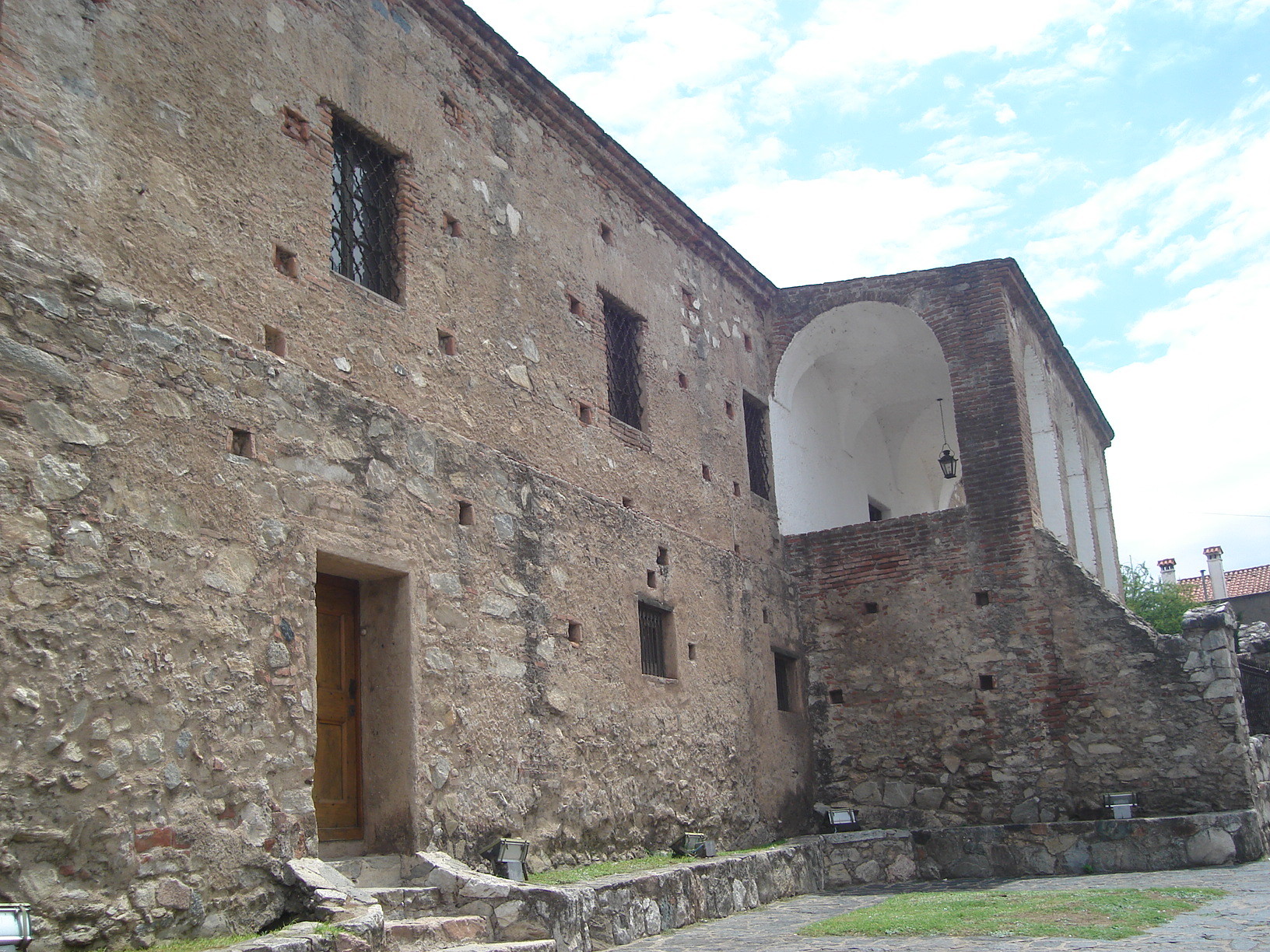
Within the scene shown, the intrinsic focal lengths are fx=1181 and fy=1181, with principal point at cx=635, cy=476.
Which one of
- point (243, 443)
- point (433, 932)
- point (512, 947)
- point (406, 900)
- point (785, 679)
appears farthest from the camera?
point (785, 679)

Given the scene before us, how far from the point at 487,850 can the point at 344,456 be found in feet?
8.13

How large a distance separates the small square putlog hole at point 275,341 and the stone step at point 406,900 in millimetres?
2860

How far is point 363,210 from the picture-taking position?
750cm

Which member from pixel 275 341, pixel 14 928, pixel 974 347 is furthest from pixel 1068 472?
pixel 14 928

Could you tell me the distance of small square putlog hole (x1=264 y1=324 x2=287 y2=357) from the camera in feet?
21.0

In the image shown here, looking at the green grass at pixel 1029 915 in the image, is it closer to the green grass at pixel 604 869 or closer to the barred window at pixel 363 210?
the green grass at pixel 604 869

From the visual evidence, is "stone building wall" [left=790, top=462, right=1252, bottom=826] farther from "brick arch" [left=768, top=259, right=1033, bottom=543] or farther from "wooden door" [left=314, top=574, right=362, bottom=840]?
"wooden door" [left=314, top=574, right=362, bottom=840]

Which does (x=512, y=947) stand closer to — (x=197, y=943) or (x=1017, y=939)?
(x=197, y=943)

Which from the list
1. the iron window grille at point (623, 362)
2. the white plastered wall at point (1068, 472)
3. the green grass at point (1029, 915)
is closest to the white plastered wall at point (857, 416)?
the white plastered wall at point (1068, 472)

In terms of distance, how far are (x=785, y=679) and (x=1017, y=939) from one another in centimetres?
604

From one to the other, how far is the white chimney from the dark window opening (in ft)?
88.6

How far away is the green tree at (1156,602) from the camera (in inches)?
813

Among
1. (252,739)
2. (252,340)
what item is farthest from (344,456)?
(252,739)

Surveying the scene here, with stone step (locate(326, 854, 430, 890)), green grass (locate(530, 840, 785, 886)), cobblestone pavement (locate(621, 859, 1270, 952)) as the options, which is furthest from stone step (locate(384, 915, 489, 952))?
cobblestone pavement (locate(621, 859, 1270, 952))
